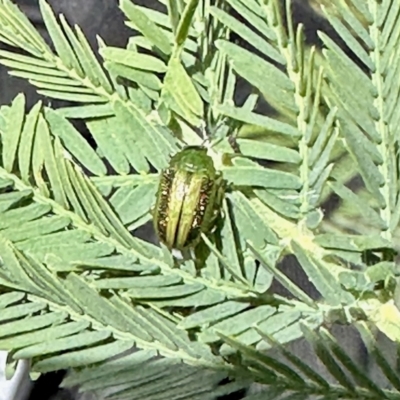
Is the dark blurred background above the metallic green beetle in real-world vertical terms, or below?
above

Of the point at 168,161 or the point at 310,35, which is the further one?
the point at 310,35

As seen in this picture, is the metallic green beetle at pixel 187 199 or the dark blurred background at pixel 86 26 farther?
the dark blurred background at pixel 86 26

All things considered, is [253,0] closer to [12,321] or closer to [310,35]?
[12,321]

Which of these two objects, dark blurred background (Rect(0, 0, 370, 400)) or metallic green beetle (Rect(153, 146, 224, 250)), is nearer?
metallic green beetle (Rect(153, 146, 224, 250))

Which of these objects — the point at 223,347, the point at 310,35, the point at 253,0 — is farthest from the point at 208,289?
the point at 310,35

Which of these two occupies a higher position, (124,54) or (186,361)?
(124,54)

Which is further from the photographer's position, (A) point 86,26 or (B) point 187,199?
(A) point 86,26

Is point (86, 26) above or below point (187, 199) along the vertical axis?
above

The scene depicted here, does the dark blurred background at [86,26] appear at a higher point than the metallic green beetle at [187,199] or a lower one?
higher
